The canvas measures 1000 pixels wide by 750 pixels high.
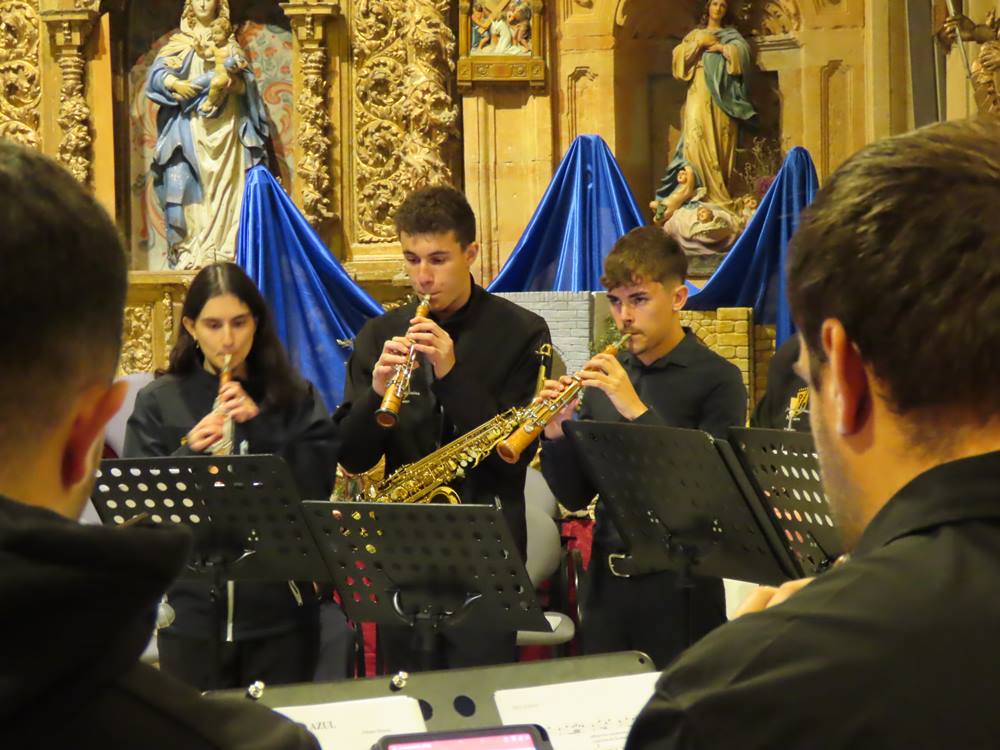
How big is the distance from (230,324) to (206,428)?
399 millimetres

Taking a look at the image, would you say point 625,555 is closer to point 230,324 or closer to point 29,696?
point 230,324

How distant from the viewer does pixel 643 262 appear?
4.48 metres

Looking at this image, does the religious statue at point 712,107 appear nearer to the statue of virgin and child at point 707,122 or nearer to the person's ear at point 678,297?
the statue of virgin and child at point 707,122

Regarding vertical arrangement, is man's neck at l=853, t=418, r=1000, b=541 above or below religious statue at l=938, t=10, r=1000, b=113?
Result: below

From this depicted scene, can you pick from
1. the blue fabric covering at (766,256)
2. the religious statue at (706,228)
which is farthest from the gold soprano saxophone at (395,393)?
the religious statue at (706,228)

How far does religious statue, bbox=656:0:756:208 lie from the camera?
995 centimetres

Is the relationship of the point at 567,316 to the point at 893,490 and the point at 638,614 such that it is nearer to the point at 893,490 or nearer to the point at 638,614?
the point at 638,614

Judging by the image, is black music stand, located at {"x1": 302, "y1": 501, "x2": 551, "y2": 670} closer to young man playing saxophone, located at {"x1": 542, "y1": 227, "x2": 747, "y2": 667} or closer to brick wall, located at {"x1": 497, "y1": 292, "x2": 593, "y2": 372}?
young man playing saxophone, located at {"x1": 542, "y1": 227, "x2": 747, "y2": 667}

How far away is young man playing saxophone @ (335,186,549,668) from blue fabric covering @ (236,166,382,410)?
3167mm

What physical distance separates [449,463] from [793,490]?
1.28 metres

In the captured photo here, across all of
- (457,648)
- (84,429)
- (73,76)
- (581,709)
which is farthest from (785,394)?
(73,76)

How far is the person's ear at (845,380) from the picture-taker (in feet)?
4.10

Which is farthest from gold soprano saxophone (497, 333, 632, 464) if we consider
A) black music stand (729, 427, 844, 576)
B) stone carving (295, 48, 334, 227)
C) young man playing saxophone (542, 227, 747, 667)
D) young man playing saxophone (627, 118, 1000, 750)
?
stone carving (295, 48, 334, 227)

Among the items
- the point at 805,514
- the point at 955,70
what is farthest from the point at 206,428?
the point at 955,70
